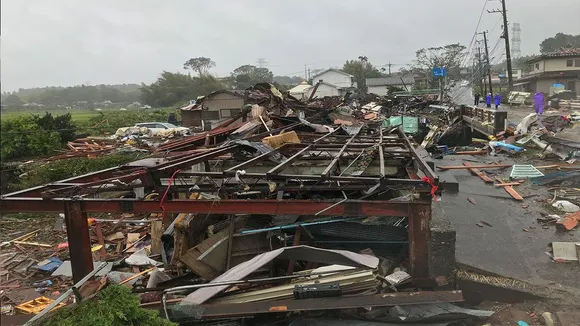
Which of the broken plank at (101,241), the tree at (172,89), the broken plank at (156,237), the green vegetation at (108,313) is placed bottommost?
the broken plank at (101,241)

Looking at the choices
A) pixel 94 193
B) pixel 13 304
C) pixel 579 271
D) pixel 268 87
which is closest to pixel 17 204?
pixel 94 193

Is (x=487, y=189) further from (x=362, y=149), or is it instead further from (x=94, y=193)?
(x=94, y=193)

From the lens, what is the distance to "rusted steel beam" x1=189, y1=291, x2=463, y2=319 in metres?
3.62

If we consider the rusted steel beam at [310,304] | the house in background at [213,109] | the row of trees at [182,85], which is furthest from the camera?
the row of trees at [182,85]

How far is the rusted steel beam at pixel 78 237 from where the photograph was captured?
4758mm

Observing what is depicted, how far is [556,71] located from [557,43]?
789cm

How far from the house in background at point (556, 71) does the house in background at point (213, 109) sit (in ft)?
107

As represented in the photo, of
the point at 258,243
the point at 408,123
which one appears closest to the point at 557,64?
the point at 408,123

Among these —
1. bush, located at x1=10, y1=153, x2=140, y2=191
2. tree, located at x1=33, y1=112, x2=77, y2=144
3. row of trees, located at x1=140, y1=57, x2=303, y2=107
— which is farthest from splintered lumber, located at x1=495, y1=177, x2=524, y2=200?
row of trees, located at x1=140, y1=57, x2=303, y2=107

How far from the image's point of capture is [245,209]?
15.3 feet

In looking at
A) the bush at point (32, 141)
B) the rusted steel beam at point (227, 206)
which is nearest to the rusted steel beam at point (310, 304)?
the rusted steel beam at point (227, 206)

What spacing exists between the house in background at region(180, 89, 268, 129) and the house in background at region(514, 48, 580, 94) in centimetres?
3250

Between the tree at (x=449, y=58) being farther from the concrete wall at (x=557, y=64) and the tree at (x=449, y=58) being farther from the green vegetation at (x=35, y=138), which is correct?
the green vegetation at (x=35, y=138)

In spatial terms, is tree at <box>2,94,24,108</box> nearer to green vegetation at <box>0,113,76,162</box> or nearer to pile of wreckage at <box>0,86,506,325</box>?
pile of wreckage at <box>0,86,506,325</box>
